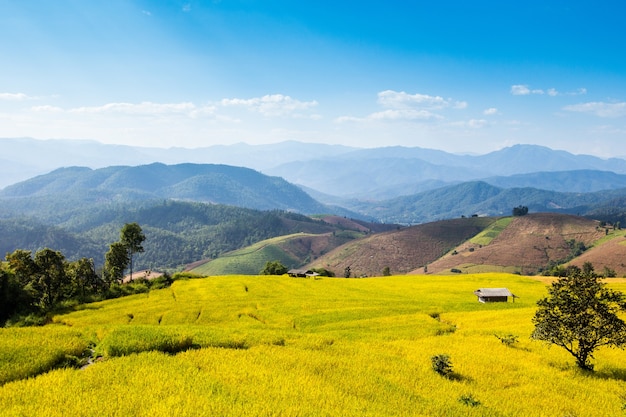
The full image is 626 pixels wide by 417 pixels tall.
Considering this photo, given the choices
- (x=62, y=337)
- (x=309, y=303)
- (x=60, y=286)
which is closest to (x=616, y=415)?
(x=62, y=337)

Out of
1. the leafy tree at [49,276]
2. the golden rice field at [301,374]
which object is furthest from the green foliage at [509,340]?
the leafy tree at [49,276]

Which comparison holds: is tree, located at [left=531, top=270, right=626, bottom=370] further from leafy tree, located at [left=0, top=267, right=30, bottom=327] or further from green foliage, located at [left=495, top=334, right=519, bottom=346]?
leafy tree, located at [left=0, top=267, right=30, bottom=327]

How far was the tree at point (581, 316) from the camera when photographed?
27.2 metres

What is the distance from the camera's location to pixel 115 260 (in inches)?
3703

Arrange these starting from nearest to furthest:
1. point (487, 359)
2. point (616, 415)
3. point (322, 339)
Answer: point (616, 415) → point (487, 359) → point (322, 339)

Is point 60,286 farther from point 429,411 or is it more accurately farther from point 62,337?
point 429,411

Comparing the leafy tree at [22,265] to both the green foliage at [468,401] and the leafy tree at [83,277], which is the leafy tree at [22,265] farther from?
the green foliage at [468,401]

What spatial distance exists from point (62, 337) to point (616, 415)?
120 ft

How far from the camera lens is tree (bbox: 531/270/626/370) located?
89.2ft

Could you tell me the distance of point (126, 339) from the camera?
26.3 m

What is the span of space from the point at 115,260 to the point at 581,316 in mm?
96985

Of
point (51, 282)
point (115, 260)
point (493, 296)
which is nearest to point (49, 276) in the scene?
point (51, 282)

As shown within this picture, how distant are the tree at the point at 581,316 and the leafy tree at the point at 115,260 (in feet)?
306

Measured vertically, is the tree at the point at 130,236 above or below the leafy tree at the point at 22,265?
above
